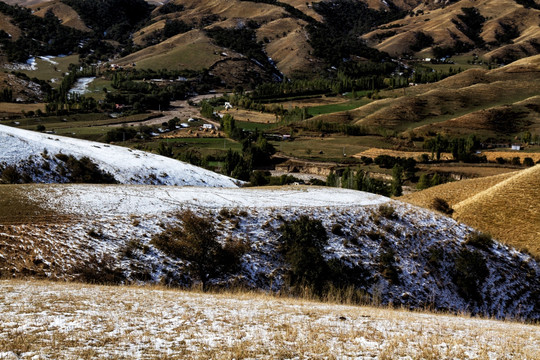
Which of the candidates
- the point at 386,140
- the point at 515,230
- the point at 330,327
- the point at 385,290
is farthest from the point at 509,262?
A: the point at 386,140

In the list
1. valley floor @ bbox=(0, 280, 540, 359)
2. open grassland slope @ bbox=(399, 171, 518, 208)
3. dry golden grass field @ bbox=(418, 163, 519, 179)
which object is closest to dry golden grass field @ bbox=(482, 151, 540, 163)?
dry golden grass field @ bbox=(418, 163, 519, 179)

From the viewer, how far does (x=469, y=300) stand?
33.5 meters

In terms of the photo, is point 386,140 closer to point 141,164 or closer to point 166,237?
point 141,164

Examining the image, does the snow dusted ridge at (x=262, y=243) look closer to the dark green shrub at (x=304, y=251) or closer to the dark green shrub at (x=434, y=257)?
the dark green shrub at (x=434, y=257)

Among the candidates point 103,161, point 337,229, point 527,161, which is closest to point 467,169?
point 527,161

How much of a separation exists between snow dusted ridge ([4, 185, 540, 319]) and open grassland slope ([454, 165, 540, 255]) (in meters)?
3.94

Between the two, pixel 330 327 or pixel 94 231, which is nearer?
pixel 330 327

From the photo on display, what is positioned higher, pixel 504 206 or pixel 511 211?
pixel 504 206

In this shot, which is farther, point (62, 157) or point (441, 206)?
point (62, 157)

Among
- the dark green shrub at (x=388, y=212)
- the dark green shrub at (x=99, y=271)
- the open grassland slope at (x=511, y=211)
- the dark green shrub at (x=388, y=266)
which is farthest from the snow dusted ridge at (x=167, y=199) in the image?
the open grassland slope at (x=511, y=211)

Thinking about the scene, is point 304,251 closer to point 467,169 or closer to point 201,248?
point 201,248

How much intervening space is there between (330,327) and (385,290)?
15.9m

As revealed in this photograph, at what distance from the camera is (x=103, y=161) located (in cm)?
5853

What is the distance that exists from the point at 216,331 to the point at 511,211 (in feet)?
134
